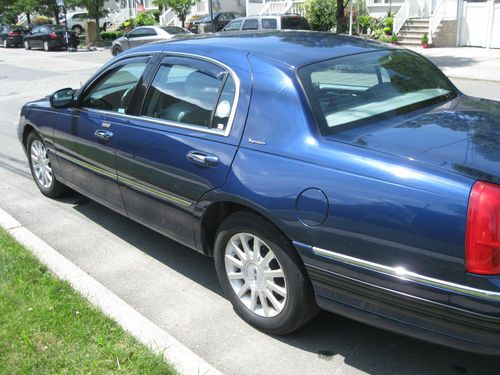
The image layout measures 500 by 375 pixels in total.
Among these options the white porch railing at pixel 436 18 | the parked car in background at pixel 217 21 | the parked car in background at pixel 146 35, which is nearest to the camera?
the white porch railing at pixel 436 18

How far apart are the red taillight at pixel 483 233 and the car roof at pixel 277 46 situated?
4.67ft

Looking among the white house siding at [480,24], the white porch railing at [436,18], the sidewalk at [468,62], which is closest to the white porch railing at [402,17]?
the white porch railing at [436,18]

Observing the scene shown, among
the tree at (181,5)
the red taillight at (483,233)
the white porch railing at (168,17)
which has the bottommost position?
the red taillight at (483,233)

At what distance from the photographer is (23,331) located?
3.28 meters

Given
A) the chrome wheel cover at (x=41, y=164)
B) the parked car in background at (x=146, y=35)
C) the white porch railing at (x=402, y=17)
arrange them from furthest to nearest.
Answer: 1. the parked car in background at (x=146, y=35)
2. the white porch railing at (x=402, y=17)
3. the chrome wheel cover at (x=41, y=164)

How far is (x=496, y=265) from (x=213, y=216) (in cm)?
172

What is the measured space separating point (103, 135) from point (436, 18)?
20967 mm

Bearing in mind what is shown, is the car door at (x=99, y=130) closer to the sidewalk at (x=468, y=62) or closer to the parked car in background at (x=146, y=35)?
the sidewalk at (x=468, y=62)

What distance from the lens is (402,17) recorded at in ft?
78.5

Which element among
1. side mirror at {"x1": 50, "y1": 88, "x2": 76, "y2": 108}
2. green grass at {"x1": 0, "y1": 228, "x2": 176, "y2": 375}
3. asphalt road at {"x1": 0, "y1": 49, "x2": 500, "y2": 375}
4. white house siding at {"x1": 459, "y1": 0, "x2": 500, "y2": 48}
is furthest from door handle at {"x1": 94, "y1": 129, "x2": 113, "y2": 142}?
white house siding at {"x1": 459, "y1": 0, "x2": 500, "y2": 48}

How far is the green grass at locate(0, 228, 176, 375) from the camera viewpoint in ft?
9.76

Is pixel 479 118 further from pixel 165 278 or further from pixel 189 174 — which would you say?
pixel 165 278

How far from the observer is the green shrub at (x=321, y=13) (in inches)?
1069

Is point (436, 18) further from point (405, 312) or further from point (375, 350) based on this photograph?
point (405, 312)
